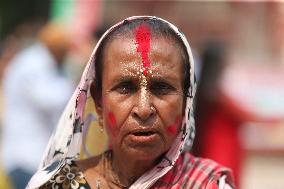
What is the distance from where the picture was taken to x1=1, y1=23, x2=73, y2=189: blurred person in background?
300 inches

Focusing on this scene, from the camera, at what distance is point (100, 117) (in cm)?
342

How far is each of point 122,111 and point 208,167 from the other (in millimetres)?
448

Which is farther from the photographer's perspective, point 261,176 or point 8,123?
point 261,176

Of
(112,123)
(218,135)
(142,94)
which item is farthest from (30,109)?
(142,94)

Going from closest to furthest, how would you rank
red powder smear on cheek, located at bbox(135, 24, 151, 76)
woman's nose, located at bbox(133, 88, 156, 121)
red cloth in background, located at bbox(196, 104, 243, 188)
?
1. woman's nose, located at bbox(133, 88, 156, 121)
2. red powder smear on cheek, located at bbox(135, 24, 151, 76)
3. red cloth in background, located at bbox(196, 104, 243, 188)

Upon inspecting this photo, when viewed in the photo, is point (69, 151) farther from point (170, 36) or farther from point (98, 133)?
point (170, 36)

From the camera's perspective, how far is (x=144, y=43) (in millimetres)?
3207

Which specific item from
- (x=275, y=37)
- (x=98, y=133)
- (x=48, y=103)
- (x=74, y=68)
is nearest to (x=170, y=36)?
(x=98, y=133)

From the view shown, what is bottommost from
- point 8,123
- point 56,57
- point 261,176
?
point 261,176

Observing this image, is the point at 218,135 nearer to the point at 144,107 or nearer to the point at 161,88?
the point at 161,88

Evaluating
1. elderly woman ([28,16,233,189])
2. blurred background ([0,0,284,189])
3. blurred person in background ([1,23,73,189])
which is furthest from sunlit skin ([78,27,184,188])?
blurred person in background ([1,23,73,189])

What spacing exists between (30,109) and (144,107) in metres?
4.77

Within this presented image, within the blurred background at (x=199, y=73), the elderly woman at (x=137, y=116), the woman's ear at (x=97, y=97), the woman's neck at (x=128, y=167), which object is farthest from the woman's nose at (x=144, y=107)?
the blurred background at (x=199, y=73)

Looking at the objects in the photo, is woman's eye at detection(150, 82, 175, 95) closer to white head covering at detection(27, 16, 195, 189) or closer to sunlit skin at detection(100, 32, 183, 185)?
sunlit skin at detection(100, 32, 183, 185)
